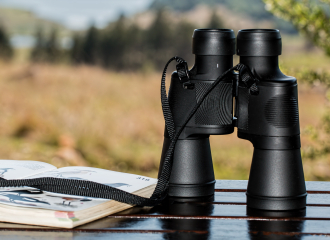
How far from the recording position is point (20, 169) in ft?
2.96

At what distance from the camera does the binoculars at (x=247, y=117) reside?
0.74 m

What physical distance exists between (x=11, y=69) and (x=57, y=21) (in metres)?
1.14

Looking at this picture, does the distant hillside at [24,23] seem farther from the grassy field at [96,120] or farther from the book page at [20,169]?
the book page at [20,169]

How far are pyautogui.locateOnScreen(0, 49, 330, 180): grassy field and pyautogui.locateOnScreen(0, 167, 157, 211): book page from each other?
3.08 meters

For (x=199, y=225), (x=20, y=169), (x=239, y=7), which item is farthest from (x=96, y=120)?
(x=199, y=225)

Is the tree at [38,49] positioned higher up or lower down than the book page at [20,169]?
higher up

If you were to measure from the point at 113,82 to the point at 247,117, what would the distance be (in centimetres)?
493

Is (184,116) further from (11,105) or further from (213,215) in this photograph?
(11,105)

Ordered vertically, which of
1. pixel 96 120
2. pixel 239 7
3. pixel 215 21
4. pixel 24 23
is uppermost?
pixel 239 7

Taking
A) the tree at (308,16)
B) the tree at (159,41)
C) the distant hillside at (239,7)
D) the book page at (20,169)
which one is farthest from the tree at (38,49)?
the book page at (20,169)

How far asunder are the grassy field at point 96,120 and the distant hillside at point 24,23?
2.45 ft

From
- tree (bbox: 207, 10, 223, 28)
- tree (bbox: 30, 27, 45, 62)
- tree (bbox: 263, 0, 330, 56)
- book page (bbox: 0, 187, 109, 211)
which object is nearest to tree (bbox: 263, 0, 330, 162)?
tree (bbox: 263, 0, 330, 56)

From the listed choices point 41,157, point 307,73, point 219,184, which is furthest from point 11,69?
point 219,184

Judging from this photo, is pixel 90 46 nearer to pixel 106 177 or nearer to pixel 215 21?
pixel 215 21
